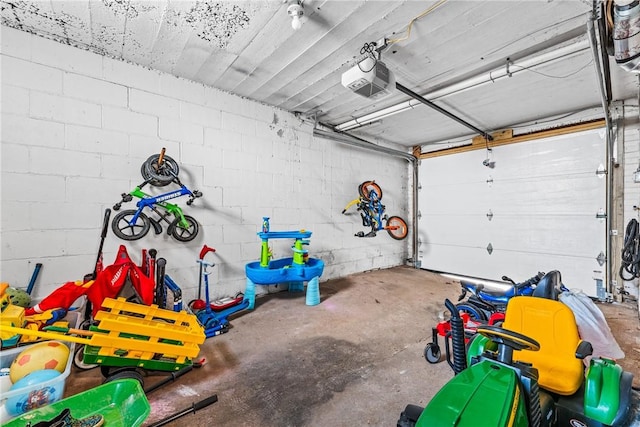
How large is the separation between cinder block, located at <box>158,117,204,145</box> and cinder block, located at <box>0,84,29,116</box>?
100cm

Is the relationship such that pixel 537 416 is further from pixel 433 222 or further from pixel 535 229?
pixel 433 222

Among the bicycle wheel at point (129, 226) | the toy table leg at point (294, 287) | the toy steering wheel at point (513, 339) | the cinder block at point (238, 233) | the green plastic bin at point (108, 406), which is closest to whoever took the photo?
the toy steering wheel at point (513, 339)

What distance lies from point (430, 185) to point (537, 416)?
16.5 ft

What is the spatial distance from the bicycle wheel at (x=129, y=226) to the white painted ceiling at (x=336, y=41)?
162cm

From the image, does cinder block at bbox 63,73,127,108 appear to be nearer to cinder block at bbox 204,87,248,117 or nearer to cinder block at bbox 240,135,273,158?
cinder block at bbox 204,87,248,117

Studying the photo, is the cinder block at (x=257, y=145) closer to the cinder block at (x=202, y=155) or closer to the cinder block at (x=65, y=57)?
the cinder block at (x=202, y=155)

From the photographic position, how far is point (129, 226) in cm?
261

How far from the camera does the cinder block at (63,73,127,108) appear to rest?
243 cm

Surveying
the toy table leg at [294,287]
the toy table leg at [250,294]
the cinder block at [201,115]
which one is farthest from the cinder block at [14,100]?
the toy table leg at [294,287]

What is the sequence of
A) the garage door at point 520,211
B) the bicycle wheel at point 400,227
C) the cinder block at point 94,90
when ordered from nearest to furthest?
1. the cinder block at point 94,90
2. the garage door at point 520,211
3. the bicycle wheel at point 400,227

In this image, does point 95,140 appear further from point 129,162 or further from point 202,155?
point 202,155

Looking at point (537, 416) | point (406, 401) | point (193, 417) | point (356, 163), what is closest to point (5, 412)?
point (193, 417)

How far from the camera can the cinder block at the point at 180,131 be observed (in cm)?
294

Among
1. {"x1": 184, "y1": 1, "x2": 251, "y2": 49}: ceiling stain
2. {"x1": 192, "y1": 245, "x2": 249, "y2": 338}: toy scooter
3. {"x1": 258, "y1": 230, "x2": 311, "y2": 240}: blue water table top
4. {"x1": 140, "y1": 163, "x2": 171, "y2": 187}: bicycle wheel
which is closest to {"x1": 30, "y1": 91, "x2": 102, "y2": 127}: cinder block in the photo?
{"x1": 140, "y1": 163, "x2": 171, "y2": 187}: bicycle wheel
